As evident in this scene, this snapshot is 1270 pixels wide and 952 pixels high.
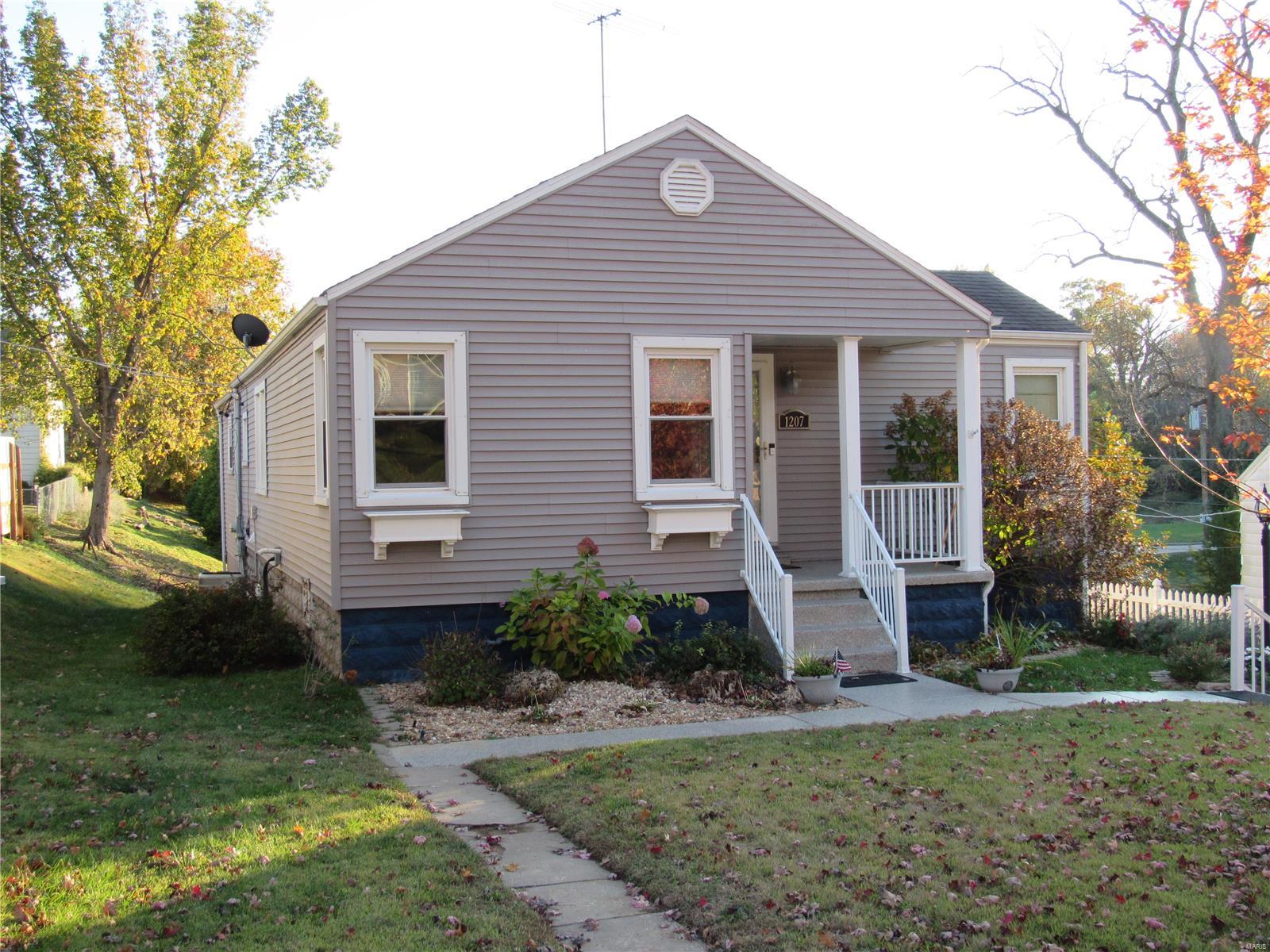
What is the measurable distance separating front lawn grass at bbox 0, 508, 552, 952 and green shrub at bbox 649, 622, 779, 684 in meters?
2.79

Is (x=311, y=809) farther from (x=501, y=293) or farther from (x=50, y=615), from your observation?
(x=50, y=615)

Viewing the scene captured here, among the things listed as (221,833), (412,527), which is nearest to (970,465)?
(412,527)

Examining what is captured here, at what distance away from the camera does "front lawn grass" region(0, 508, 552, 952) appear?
14.1 ft

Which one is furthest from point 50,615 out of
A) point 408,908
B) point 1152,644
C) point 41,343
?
point 1152,644

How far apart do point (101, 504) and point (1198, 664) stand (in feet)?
64.0

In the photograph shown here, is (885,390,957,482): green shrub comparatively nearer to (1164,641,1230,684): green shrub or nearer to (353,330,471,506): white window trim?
(1164,641,1230,684): green shrub

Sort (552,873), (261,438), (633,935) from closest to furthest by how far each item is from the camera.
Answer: (633,935)
(552,873)
(261,438)

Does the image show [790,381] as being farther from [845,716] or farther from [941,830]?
[941,830]

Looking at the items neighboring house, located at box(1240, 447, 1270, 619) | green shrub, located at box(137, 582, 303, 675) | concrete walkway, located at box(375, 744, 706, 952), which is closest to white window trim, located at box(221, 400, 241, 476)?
green shrub, located at box(137, 582, 303, 675)

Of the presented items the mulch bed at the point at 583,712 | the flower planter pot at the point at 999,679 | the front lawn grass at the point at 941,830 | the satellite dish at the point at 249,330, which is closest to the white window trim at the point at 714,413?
the mulch bed at the point at 583,712

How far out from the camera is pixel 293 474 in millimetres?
12664

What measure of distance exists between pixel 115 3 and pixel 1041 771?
20.8m

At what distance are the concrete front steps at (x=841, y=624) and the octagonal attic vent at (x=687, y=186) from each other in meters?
3.86

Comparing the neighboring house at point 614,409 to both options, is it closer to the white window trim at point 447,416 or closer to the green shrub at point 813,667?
the white window trim at point 447,416
